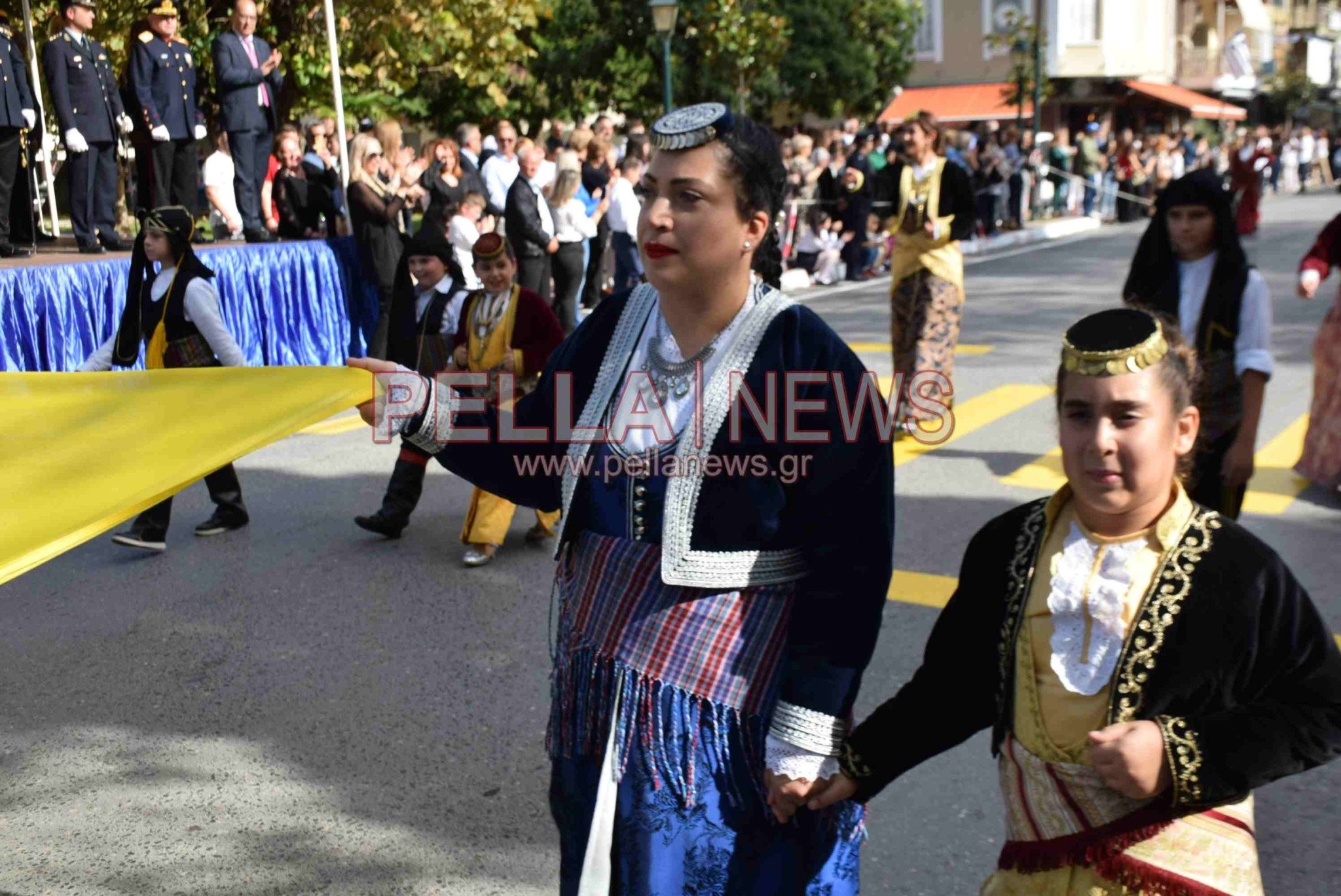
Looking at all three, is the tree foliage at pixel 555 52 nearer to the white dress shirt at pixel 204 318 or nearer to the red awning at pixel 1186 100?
the white dress shirt at pixel 204 318

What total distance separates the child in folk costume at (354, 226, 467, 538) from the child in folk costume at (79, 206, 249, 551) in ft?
2.57

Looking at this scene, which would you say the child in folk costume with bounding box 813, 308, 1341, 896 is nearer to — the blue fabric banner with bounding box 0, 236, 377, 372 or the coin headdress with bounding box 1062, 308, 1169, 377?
the coin headdress with bounding box 1062, 308, 1169, 377

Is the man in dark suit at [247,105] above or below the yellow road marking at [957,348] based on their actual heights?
above

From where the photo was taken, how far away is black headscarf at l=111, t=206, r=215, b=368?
6359 millimetres

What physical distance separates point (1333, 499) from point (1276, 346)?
15.4ft

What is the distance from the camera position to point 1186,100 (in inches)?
1964

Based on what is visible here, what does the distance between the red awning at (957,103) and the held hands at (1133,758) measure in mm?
44702

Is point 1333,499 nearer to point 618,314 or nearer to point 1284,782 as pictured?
point 1284,782

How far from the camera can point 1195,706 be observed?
2.01m

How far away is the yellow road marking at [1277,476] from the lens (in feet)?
22.7

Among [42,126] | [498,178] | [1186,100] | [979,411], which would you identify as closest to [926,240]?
[979,411]

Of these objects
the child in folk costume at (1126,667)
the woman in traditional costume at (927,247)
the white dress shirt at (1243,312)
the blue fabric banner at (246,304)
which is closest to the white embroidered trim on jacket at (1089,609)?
the child in folk costume at (1126,667)

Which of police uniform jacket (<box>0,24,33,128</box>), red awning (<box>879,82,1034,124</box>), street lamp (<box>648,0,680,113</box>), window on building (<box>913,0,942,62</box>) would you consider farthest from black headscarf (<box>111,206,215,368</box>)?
window on building (<box>913,0,942,62</box>)

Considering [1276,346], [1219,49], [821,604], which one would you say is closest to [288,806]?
[821,604]
